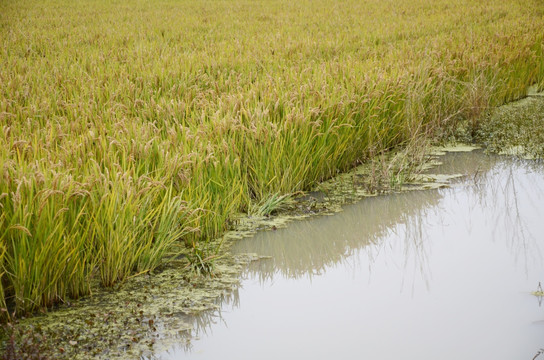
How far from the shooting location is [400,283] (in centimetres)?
307

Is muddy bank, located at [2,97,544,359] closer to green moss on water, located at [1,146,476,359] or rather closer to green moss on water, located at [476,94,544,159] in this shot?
green moss on water, located at [1,146,476,359]

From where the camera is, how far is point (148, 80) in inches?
233

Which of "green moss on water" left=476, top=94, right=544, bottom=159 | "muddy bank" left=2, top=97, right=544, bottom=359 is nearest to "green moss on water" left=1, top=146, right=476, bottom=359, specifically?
"muddy bank" left=2, top=97, right=544, bottom=359

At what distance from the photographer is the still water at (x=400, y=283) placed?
8.16ft

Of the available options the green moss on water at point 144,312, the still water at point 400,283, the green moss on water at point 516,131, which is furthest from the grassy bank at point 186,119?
the still water at point 400,283


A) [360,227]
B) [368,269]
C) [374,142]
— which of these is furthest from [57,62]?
[368,269]

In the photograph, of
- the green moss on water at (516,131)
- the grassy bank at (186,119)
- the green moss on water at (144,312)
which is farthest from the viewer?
the green moss on water at (516,131)

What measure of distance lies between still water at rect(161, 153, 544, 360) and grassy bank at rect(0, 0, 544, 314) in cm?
51

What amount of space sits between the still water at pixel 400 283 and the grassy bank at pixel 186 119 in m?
0.51

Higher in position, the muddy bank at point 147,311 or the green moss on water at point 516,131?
the green moss on water at point 516,131

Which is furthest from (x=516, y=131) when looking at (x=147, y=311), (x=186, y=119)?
(x=147, y=311)

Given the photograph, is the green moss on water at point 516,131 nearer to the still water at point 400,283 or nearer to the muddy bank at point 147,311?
the still water at point 400,283

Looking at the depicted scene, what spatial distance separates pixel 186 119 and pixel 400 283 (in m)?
2.25

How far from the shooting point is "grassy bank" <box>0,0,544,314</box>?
2.81 meters
